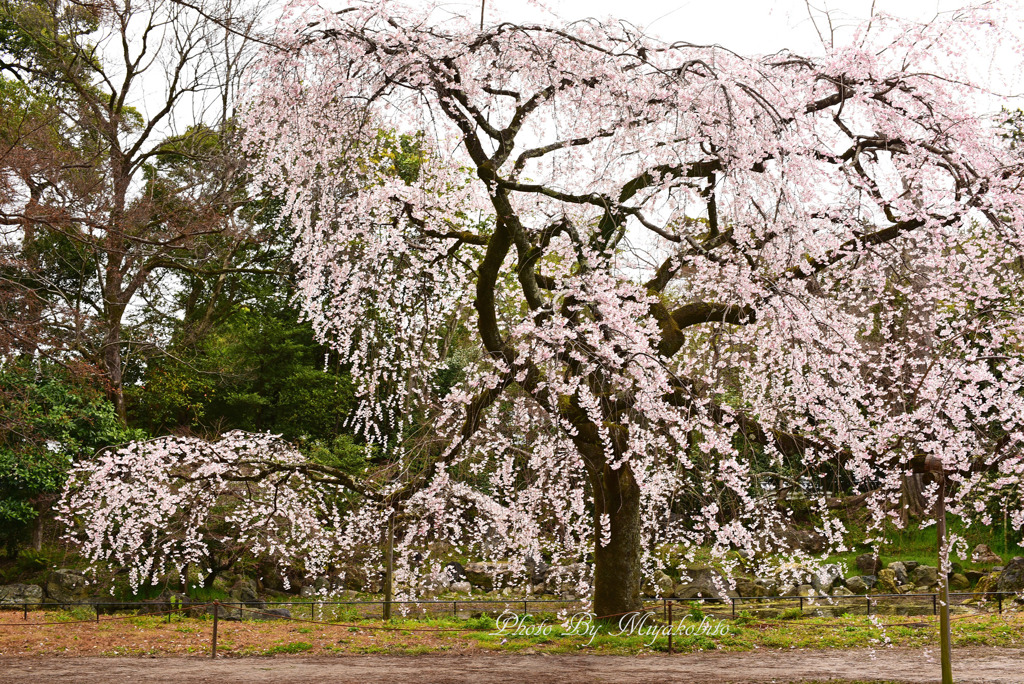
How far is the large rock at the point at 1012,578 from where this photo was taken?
10.8 meters

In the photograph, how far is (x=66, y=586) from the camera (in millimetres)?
12414

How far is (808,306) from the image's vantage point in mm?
5977

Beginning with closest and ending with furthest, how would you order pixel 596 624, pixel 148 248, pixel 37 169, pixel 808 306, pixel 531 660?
pixel 808 306, pixel 531 660, pixel 596 624, pixel 37 169, pixel 148 248

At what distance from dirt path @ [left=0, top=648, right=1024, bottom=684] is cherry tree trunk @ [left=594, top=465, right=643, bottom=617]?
0.67 m

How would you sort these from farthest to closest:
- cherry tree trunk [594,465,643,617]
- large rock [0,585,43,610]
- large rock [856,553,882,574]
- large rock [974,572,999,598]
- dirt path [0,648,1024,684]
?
large rock [856,553,882,574] → large rock [0,585,43,610] → large rock [974,572,999,598] → cherry tree trunk [594,465,643,617] → dirt path [0,648,1024,684]

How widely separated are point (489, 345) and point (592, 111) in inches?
101

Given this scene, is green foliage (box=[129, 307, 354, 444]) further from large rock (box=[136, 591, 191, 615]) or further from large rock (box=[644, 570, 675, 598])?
large rock (box=[644, 570, 675, 598])

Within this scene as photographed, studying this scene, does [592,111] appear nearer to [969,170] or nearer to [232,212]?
[969,170]

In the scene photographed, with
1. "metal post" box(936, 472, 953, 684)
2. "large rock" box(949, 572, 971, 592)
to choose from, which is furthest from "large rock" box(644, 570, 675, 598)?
"metal post" box(936, 472, 953, 684)

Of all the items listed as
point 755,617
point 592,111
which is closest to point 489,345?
point 592,111

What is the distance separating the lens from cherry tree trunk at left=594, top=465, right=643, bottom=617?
7.97 m

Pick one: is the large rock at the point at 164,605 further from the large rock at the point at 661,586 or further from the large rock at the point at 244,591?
the large rock at the point at 661,586

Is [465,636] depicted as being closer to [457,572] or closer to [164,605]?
[457,572]

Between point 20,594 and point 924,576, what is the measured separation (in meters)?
14.9
